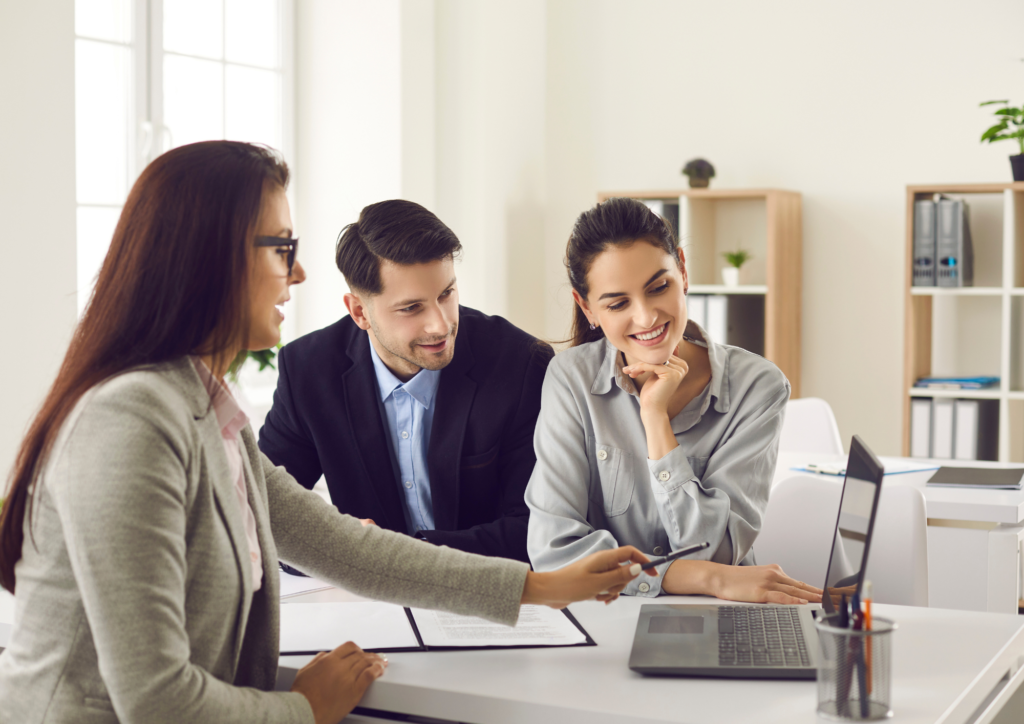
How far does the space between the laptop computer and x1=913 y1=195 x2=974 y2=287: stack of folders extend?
2897 mm

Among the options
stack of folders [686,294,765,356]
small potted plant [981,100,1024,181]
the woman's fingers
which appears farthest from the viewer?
stack of folders [686,294,765,356]

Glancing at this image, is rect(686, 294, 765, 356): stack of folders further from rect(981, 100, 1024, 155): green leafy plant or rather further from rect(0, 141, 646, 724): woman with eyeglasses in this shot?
rect(0, 141, 646, 724): woman with eyeglasses

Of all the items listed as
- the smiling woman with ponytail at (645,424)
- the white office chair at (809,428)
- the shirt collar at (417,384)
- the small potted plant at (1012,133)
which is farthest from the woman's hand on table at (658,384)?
the small potted plant at (1012,133)

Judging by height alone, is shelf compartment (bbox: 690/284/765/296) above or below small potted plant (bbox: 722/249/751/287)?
below

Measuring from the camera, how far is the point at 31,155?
3041mm

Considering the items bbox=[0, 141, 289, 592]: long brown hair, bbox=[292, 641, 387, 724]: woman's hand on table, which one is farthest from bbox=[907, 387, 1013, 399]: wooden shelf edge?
bbox=[0, 141, 289, 592]: long brown hair

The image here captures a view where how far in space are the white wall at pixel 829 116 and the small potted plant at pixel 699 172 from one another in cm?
23

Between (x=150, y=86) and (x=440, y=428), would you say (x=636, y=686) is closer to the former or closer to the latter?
(x=440, y=428)

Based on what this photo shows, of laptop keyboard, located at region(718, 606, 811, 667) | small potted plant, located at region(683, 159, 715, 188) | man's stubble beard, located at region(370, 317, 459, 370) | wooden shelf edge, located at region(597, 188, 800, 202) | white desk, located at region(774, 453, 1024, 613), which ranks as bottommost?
white desk, located at region(774, 453, 1024, 613)

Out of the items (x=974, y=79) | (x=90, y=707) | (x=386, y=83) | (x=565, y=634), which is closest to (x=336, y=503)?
(x=565, y=634)

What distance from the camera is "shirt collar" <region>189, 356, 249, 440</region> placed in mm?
1234

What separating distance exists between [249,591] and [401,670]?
Answer: 0.25 meters

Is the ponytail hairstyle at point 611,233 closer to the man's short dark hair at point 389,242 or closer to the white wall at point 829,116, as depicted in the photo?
the man's short dark hair at point 389,242

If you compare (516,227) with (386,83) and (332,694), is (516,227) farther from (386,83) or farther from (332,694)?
(332,694)
